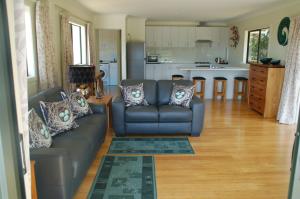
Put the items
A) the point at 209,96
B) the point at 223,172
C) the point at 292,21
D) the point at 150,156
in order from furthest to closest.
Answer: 1. the point at 209,96
2. the point at 292,21
3. the point at 150,156
4. the point at 223,172

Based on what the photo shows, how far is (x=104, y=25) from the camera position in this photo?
7816 mm

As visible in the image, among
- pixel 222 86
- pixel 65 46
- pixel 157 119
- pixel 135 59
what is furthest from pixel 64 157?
pixel 135 59

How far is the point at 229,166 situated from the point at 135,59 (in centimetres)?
581

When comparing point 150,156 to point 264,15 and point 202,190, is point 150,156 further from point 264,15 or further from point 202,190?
point 264,15

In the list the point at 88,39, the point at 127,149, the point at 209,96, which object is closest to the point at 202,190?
the point at 127,149

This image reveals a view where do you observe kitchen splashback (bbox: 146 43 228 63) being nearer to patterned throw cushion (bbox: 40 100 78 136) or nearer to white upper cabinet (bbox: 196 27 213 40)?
white upper cabinet (bbox: 196 27 213 40)

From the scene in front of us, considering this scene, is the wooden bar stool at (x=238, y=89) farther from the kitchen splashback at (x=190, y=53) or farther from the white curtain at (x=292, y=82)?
the kitchen splashback at (x=190, y=53)

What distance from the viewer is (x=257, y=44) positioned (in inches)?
278

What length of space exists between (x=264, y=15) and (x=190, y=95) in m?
3.86

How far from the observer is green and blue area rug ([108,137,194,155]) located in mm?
3432

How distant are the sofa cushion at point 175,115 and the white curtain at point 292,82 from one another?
214 cm

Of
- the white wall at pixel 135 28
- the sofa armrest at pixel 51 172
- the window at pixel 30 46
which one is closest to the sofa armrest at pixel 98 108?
the window at pixel 30 46

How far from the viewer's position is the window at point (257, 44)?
6543 millimetres

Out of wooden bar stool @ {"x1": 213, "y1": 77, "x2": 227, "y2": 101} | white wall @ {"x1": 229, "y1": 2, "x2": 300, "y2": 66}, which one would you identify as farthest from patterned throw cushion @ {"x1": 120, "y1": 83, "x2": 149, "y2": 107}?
white wall @ {"x1": 229, "y1": 2, "x2": 300, "y2": 66}
